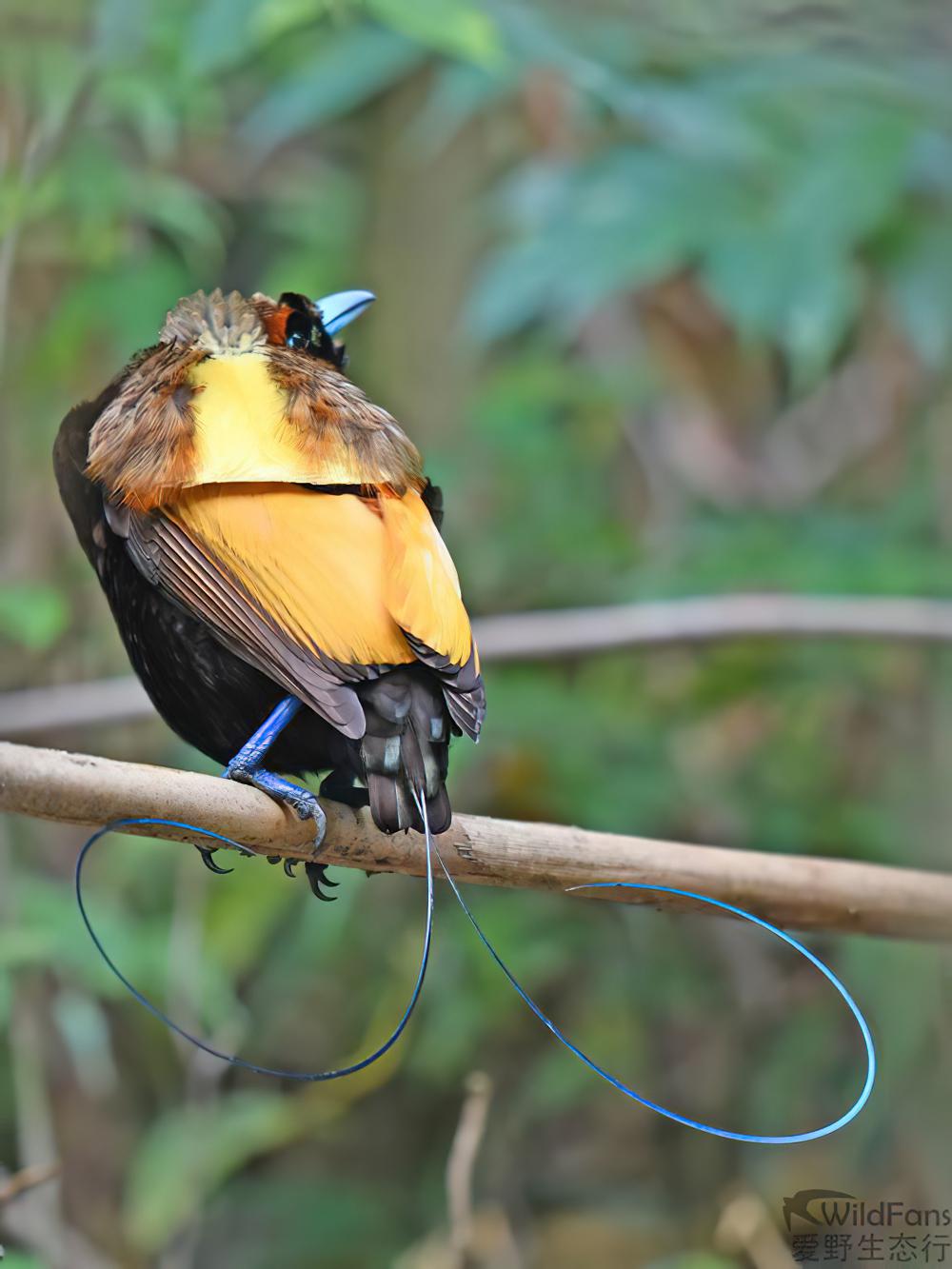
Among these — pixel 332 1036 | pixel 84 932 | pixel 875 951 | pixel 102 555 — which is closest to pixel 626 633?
pixel 875 951

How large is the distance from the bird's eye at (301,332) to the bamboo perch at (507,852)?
45 cm

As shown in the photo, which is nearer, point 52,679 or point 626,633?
point 626,633

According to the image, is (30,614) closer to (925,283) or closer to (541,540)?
(541,540)

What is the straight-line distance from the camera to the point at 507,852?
50.6 inches

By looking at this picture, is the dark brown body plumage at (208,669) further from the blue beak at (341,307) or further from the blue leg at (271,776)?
the blue beak at (341,307)

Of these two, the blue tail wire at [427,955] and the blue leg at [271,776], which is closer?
the blue tail wire at [427,955]

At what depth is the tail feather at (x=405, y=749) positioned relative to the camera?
42.4 inches

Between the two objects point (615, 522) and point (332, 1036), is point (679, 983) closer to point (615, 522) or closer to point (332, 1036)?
point (332, 1036)

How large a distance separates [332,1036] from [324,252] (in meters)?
1.96

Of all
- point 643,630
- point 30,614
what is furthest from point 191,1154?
point 643,630

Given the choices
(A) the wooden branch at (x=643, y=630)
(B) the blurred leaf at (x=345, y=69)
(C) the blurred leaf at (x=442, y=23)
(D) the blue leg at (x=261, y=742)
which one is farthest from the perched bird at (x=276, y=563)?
(B) the blurred leaf at (x=345, y=69)

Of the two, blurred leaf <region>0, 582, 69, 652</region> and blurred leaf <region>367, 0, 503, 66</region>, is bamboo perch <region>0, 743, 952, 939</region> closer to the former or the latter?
blurred leaf <region>0, 582, 69, 652</region>

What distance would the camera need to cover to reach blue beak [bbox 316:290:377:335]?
146 cm

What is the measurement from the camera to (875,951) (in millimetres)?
2715
